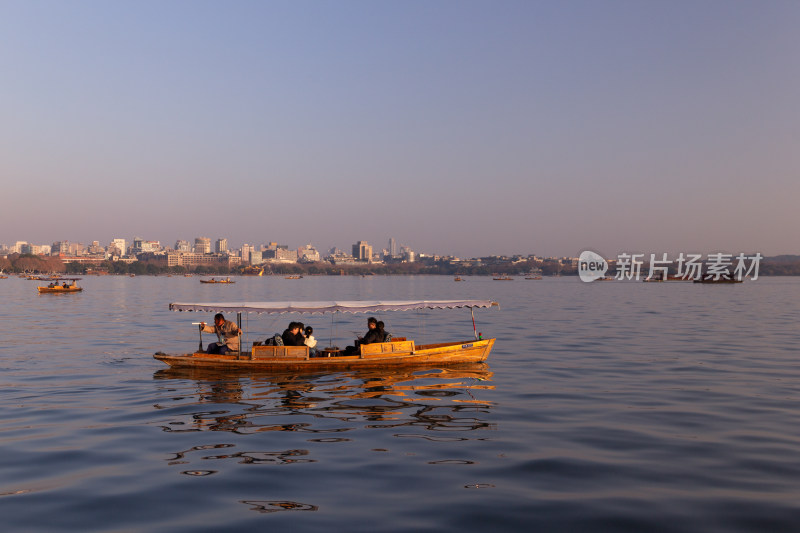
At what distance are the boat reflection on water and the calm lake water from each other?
12 centimetres

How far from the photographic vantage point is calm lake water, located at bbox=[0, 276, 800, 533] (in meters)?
9.62

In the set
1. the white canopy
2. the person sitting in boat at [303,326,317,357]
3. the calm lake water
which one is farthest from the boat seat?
the person sitting in boat at [303,326,317,357]

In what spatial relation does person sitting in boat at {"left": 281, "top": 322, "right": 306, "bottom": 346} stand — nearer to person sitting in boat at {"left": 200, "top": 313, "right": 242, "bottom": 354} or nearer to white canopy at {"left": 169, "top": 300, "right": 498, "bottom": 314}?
white canopy at {"left": 169, "top": 300, "right": 498, "bottom": 314}

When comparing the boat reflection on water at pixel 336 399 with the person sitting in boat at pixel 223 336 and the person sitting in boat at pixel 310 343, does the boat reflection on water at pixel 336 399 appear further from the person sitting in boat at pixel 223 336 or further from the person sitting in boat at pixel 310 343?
the person sitting in boat at pixel 310 343

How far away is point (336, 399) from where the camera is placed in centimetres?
1964

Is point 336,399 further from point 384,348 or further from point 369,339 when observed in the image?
point 369,339

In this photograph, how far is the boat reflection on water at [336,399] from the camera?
16031mm

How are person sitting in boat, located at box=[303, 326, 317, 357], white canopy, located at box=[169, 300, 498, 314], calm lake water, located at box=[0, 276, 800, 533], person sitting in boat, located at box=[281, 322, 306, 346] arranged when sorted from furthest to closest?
1. person sitting in boat, located at box=[303, 326, 317, 357]
2. person sitting in boat, located at box=[281, 322, 306, 346]
3. white canopy, located at box=[169, 300, 498, 314]
4. calm lake water, located at box=[0, 276, 800, 533]

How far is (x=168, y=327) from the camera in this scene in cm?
4709

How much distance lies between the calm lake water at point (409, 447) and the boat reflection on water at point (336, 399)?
118 mm

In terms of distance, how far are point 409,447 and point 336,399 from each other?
255 inches

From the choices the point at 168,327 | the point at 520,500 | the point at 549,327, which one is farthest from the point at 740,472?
the point at 168,327

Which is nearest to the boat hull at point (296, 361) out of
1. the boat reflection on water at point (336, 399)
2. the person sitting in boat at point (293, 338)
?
the boat reflection on water at point (336, 399)

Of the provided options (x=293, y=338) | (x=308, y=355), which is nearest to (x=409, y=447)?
(x=308, y=355)
